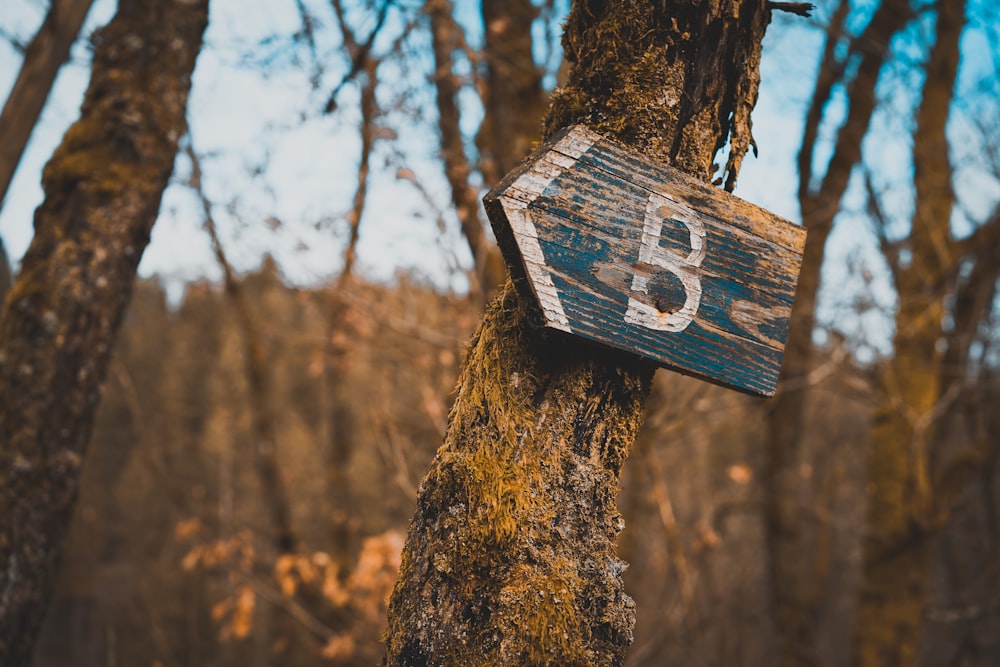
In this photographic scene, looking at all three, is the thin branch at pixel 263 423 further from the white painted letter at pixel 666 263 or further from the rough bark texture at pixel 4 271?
the white painted letter at pixel 666 263

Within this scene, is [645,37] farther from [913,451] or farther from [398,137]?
[913,451]

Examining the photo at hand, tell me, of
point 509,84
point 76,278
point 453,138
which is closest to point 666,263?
point 76,278

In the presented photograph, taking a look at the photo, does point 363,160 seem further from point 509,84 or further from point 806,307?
point 806,307

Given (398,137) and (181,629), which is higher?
(398,137)

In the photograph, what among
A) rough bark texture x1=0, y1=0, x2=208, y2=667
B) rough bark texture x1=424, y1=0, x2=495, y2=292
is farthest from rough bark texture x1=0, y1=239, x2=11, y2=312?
rough bark texture x1=424, y1=0, x2=495, y2=292

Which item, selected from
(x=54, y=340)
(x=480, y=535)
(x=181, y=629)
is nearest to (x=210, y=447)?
(x=181, y=629)

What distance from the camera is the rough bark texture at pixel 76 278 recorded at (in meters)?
2.17

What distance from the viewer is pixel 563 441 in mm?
1140

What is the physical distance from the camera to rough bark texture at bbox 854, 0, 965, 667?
489 centimetres

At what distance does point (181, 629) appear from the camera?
55.3 ft

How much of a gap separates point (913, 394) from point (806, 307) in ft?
3.38

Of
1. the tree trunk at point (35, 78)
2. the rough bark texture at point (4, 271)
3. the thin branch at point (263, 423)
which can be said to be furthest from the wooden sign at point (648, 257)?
the thin branch at point (263, 423)

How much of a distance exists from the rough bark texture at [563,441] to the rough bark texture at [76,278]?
1706 millimetres

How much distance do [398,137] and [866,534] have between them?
4.60 meters
